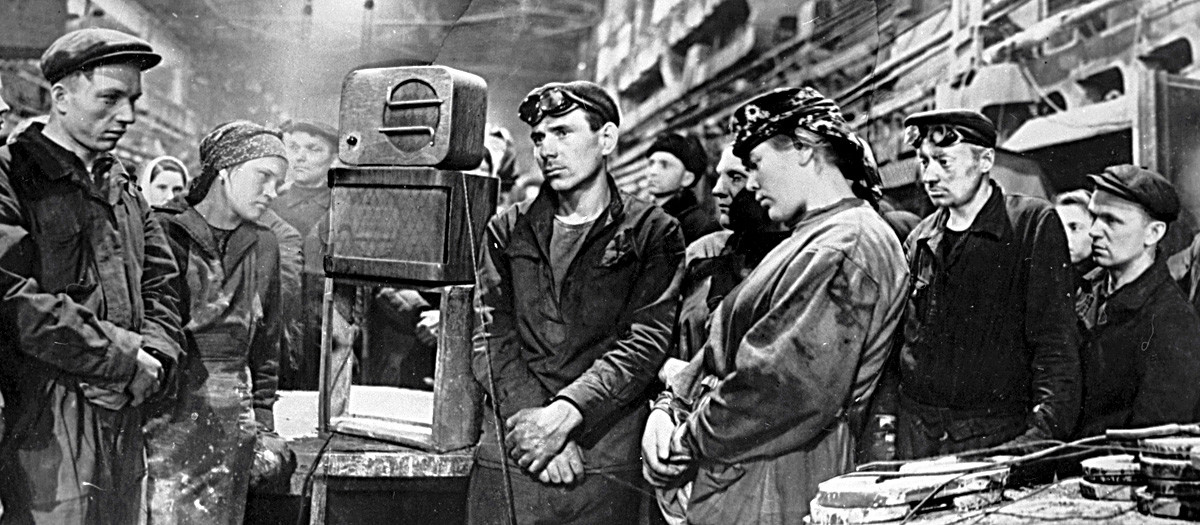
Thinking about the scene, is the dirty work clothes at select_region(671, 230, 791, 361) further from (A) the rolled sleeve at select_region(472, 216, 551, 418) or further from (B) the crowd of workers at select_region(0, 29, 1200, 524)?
(A) the rolled sleeve at select_region(472, 216, 551, 418)

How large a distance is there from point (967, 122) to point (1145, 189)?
0.53 metres

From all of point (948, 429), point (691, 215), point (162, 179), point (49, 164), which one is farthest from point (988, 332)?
point (49, 164)

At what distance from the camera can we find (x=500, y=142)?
3.34 meters

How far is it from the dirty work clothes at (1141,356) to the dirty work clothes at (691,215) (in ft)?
3.71

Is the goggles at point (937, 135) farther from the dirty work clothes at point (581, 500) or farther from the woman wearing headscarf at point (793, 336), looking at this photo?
the dirty work clothes at point (581, 500)

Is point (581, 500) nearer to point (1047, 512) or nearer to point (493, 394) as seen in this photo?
point (493, 394)

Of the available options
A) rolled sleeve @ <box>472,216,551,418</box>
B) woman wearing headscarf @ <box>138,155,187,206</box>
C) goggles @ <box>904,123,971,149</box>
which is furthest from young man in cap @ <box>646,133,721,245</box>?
woman wearing headscarf @ <box>138,155,187,206</box>

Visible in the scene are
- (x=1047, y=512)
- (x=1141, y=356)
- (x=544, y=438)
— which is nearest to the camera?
(x=1047, y=512)

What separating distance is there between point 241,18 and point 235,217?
2.20 ft

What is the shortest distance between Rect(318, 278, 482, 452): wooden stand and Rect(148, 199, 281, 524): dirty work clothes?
0.18m

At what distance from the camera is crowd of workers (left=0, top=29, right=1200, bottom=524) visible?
9.26 ft

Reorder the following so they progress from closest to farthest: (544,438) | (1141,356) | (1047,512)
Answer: (1047,512) < (1141,356) < (544,438)

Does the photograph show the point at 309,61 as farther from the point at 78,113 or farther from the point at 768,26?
the point at 768,26

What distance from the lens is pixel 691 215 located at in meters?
3.32
